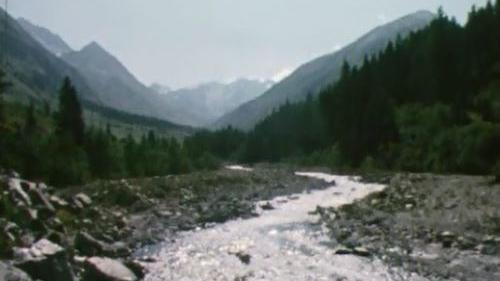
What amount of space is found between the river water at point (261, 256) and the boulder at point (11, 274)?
24.0 ft

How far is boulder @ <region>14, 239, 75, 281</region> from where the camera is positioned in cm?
1842

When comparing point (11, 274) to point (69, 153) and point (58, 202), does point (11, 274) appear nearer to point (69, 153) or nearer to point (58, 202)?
point (58, 202)

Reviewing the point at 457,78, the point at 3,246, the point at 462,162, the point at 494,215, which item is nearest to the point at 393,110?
the point at 457,78

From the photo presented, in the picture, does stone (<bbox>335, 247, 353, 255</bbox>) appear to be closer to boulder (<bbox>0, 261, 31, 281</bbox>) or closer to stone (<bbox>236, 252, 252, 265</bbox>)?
stone (<bbox>236, 252, 252, 265</bbox>)

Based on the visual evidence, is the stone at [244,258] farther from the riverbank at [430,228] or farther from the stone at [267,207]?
the stone at [267,207]

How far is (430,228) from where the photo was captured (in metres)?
32.2

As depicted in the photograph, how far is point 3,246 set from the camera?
20141mm

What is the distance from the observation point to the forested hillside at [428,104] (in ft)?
215

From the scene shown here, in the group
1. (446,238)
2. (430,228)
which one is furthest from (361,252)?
(430,228)

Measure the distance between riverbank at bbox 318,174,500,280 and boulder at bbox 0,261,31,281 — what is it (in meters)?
14.3

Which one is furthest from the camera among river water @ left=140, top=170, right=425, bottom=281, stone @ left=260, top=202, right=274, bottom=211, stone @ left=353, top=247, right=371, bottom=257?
stone @ left=260, top=202, right=274, bottom=211

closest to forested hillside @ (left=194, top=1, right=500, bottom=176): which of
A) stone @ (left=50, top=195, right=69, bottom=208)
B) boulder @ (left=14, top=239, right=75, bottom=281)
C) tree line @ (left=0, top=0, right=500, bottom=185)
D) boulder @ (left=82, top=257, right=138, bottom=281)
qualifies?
tree line @ (left=0, top=0, right=500, bottom=185)

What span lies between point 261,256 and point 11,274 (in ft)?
46.6

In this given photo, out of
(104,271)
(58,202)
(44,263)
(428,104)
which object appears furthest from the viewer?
(428,104)
